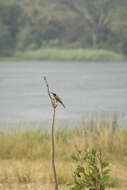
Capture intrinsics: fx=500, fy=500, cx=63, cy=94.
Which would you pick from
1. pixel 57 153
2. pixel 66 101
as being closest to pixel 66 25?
pixel 66 101

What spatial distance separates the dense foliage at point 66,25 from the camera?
2260 inches

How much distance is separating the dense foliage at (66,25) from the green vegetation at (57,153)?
49239 millimetres

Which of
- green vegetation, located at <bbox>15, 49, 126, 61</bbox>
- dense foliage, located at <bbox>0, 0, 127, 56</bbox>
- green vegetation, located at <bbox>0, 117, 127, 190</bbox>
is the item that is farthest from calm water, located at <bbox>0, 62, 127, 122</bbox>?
dense foliage, located at <bbox>0, 0, 127, 56</bbox>

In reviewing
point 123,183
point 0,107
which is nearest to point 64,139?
point 123,183

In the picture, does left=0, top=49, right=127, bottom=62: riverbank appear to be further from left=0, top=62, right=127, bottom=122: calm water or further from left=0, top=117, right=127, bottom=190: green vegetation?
left=0, top=117, right=127, bottom=190: green vegetation

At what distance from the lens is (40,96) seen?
70.1ft

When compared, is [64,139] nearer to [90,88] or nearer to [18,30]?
[90,88]

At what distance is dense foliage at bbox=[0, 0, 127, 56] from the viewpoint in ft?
188

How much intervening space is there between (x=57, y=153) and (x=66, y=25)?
5575 centimetres

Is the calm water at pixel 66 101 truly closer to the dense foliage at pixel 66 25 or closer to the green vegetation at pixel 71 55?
the green vegetation at pixel 71 55

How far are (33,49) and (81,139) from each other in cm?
5207

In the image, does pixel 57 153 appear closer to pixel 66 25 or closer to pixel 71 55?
pixel 71 55

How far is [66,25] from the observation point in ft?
200

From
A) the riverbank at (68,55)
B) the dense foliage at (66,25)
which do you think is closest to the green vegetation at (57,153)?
the riverbank at (68,55)
